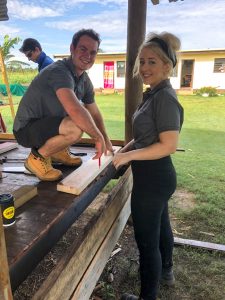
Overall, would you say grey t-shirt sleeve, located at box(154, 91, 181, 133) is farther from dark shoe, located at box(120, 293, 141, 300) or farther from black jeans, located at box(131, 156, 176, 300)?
dark shoe, located at box(120, 293, 141, 300)

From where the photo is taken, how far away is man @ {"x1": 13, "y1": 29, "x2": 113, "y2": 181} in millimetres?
2346

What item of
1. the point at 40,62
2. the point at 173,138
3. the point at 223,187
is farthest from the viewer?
the point at 40,62

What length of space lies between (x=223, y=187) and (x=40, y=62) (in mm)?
3920

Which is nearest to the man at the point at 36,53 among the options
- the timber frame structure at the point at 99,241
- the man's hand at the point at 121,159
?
the timber frame structure at the point at 99,241

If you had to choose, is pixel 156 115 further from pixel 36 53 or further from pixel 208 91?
pixel 208 91

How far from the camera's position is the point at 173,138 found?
1.89 m

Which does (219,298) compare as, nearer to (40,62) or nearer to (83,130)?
(83,130)

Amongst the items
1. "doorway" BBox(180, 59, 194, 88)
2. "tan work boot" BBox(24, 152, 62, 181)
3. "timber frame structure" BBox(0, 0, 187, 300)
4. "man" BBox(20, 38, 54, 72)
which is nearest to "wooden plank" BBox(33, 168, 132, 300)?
"timber frame structure" BBox(0, 0, 187, 300)

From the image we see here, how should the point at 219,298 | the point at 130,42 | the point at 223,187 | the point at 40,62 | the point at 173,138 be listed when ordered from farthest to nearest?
the point at 40,62
the point at 223,187
the point at 130,42
the point at 219,298
the point at 173,138

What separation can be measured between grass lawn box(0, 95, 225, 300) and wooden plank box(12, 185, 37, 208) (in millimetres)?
1507

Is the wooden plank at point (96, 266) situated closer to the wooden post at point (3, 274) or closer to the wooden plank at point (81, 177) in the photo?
the wooden plank at point (81, 177)

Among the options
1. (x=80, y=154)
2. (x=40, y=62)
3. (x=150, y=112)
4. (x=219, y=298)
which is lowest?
(x=219, y=298)

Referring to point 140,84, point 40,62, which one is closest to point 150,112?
point 140,84

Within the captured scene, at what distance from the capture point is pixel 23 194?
86.2 inches
